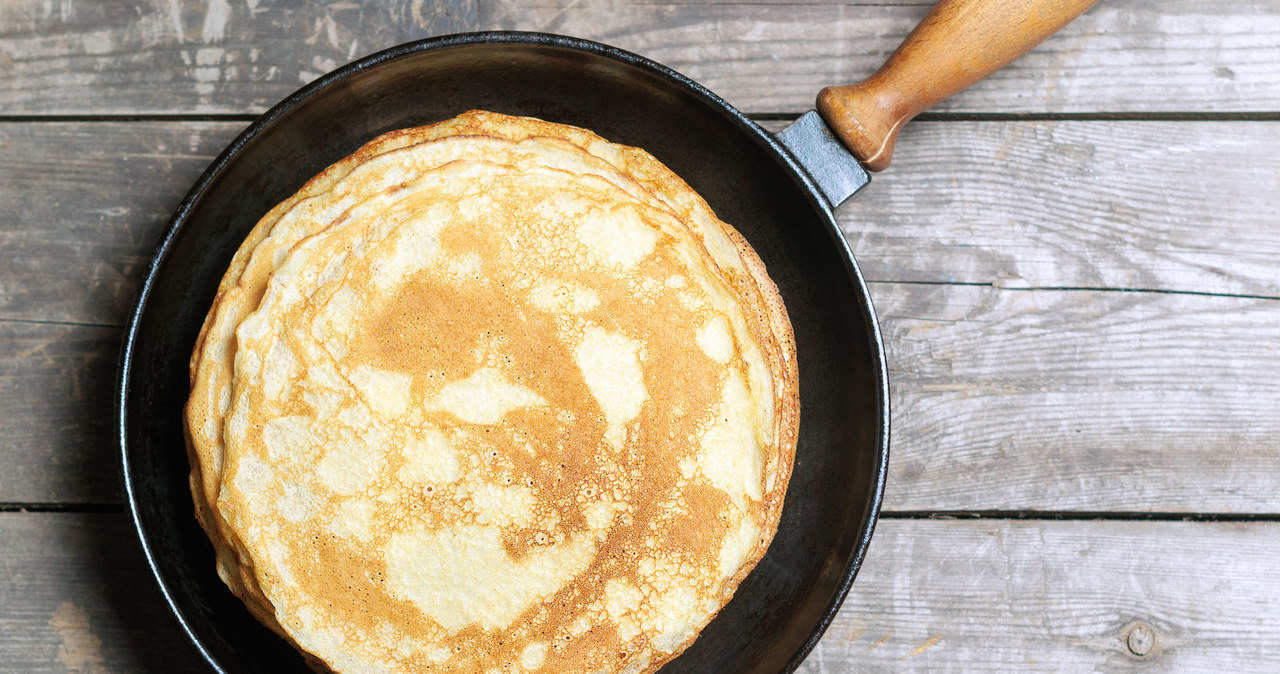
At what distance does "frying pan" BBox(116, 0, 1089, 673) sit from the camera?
1030 mm

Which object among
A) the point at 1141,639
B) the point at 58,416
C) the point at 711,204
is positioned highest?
the point at 711,204

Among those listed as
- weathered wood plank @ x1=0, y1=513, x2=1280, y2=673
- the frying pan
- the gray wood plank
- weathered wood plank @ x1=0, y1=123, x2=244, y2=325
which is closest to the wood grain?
the frying pan

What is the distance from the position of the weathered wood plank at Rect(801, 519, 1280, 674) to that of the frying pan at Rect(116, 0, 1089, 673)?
0.21 meters

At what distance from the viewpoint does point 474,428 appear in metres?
0.90

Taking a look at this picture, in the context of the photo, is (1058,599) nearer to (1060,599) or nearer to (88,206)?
Answer: (1060,599)

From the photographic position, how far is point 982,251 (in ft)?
4.15

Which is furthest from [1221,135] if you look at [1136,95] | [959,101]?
[959,101]

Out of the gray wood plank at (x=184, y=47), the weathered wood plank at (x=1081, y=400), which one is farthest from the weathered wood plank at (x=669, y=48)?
the weathered wood plank at (x=1081, y=400)

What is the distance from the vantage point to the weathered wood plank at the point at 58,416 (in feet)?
4.00

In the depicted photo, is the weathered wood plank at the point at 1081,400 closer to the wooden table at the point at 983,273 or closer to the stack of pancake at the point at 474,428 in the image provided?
the wooden table at the point at 983,273

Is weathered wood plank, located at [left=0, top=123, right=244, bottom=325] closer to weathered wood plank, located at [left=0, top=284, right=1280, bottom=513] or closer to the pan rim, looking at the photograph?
the pan rim

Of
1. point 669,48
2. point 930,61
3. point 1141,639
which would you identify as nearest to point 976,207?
point 930,61

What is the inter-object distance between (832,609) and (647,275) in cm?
51

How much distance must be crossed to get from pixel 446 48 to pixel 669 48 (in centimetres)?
39
